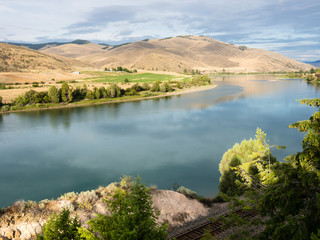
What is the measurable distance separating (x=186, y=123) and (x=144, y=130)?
28.2 feet

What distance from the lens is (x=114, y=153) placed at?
31375 mm

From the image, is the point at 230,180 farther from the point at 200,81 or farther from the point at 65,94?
the point at 200,81

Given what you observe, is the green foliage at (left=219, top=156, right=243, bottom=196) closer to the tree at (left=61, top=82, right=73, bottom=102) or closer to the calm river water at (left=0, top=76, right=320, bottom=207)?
the calm river water at (left=0, top=76, right=320, bottom=207)

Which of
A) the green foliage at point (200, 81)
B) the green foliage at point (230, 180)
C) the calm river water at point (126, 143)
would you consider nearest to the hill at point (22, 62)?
the green foliage at point (200, 81)

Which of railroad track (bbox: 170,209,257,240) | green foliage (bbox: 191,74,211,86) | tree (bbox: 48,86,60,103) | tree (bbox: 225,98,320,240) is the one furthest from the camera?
green foliage (bbox: 191,74,211,86)

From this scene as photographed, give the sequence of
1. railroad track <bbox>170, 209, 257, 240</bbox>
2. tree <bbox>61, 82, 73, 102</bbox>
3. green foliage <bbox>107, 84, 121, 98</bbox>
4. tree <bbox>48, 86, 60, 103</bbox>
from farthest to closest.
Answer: green foliage <bbox>107, 84, 121, 98</bbox>
tree <bbox>61, 82, 73, 102</bbox>
tree <bbox>48, 86, 60, 103</bbox>
railroad track <bbox>170, 209, 257, 240</bbox>

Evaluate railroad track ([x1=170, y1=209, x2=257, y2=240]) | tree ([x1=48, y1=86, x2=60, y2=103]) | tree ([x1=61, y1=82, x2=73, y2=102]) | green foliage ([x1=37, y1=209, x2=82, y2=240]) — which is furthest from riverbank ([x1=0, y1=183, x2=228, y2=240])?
tree ([x1=61, y1=82, x2=73, y2=102])

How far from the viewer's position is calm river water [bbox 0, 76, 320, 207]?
24.1m

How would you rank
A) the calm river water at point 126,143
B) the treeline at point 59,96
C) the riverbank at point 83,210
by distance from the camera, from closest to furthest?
the riverbank at point 83,210, the calm river water at point 126,143, the treeline at point 59,96

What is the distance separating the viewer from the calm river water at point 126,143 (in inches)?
948

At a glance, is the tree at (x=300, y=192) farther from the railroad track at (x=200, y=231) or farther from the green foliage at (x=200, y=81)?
the green foliage at (x=200, y=81)

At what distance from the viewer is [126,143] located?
3503 centimetres

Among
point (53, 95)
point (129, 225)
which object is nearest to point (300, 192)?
point (129, 225)

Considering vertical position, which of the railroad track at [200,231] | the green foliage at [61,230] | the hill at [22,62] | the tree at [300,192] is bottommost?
the railroad track at [200,231]
